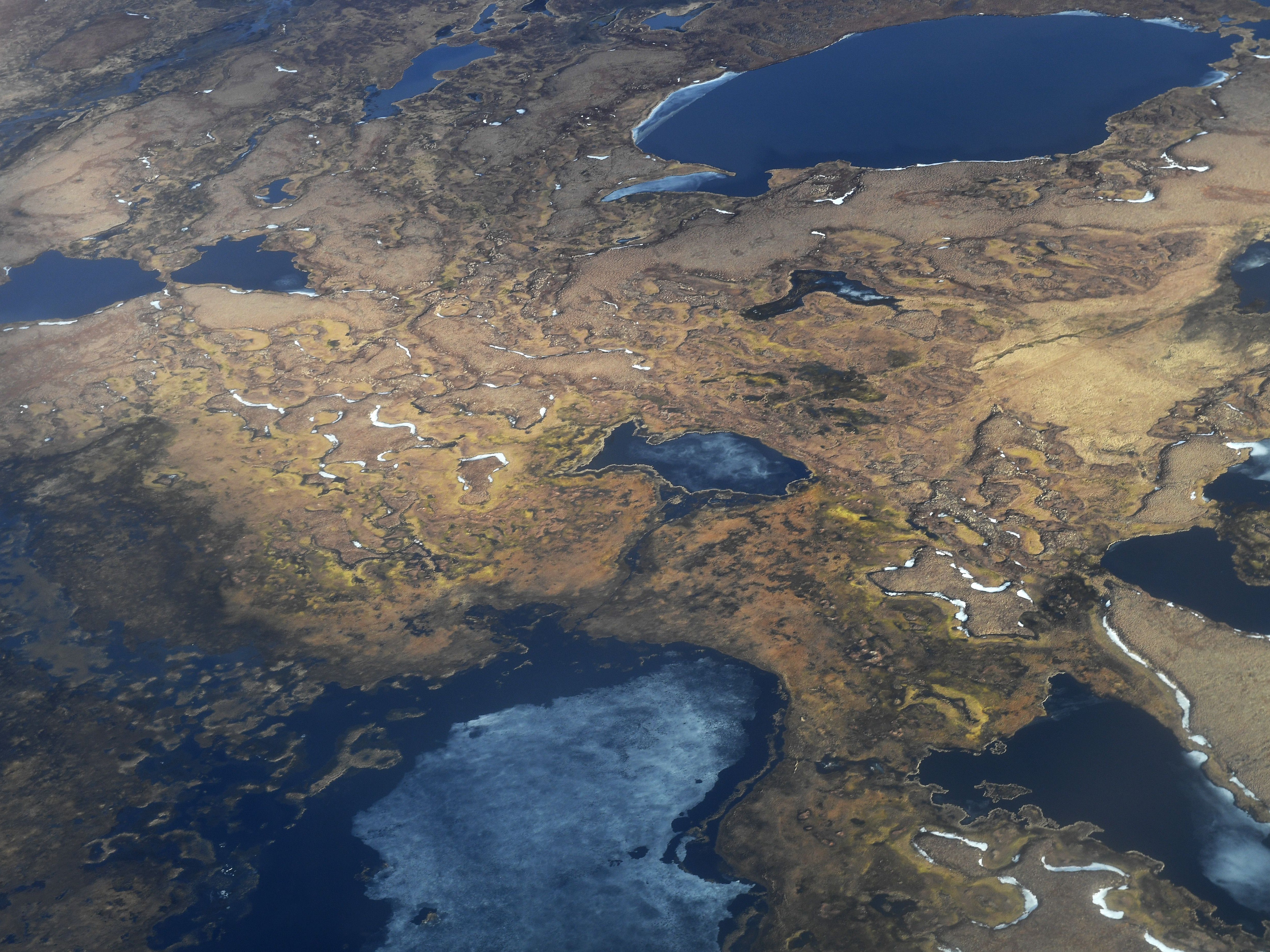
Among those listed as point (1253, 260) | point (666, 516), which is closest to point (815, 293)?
point (666, 516)

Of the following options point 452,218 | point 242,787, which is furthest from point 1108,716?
point 452,218

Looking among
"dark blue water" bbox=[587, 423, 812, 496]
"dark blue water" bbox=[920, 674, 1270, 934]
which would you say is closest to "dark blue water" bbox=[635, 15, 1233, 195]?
"dark blue water" bbox=[587, 423, 812, 496]

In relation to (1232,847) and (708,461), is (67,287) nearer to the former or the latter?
(708,461)

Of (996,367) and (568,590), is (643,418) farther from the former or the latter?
(996,367)

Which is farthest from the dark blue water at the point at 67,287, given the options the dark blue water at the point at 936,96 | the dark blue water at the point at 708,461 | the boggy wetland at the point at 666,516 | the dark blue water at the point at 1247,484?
the dark blue water at the point at 1247,484

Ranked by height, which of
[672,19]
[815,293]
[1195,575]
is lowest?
[1195,575]

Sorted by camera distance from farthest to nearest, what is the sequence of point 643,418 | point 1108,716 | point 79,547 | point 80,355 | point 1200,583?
point 80,355
point 643,418
point 79,547
point 1200,583
point 1108,716

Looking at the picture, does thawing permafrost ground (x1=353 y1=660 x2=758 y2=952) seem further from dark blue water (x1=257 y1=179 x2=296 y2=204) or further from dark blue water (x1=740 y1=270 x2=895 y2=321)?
dark blue water (x1=257 y1=179 x2=296 y2=204)
